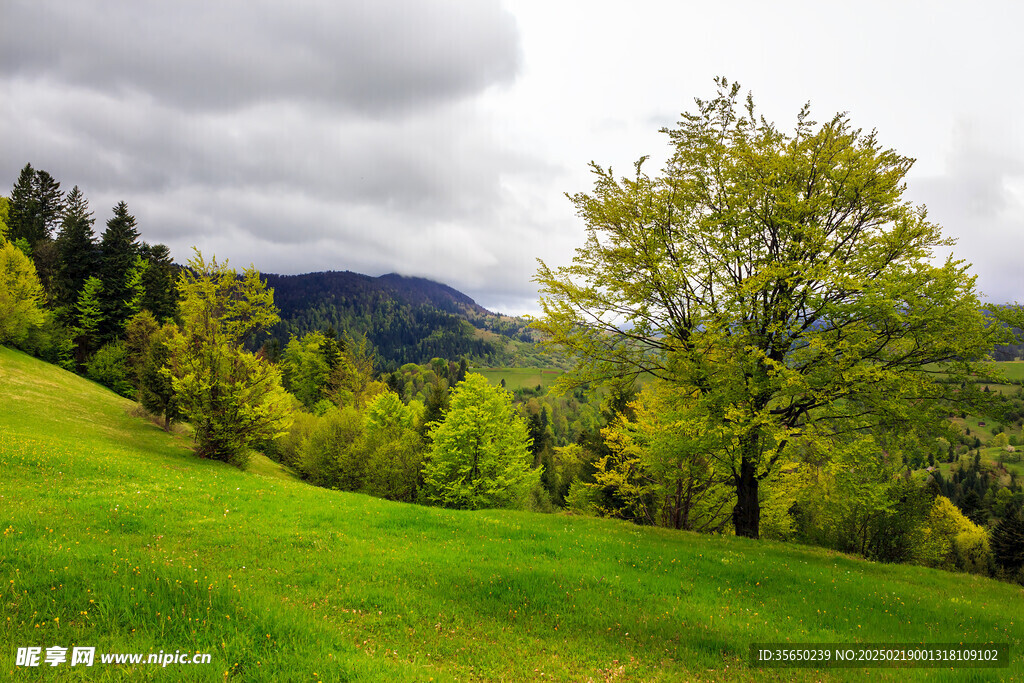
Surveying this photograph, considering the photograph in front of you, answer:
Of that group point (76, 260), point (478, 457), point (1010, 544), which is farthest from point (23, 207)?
point (1010, 544)

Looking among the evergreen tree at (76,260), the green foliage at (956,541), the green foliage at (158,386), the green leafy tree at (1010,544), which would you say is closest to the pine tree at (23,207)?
the evergreen tree at (76,260)

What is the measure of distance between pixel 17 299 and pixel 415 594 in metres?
57.9

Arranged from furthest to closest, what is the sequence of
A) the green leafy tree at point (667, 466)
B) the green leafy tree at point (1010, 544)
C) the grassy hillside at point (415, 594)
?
1. the green leafy tree at point (1010, 544)
2. the green leafy tree at point (667, 466)
3. the grassy hillside at point (415, 594)

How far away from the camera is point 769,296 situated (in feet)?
45.1

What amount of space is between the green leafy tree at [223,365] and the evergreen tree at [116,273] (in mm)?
33796

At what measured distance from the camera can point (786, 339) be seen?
12.7 metres

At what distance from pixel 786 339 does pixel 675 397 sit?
383 cm

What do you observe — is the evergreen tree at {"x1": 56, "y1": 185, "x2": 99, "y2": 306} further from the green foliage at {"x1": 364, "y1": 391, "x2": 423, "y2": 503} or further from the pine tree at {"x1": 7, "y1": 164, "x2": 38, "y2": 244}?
the green foliage at {"x1": 364, "y1": 391, "x2": 423, "y2": 503}

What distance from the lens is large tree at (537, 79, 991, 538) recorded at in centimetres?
1122

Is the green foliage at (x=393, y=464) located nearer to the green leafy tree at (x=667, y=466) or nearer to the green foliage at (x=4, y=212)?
the green leafy tree at (x=667, y=466)

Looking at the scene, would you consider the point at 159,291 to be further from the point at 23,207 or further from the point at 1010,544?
the point at 1010,544

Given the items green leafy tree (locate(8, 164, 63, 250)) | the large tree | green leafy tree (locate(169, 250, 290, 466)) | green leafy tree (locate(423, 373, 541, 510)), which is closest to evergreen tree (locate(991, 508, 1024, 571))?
green leafy tree (locate(423, 373, 541, 510))

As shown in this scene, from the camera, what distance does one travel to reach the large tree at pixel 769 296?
11.2m

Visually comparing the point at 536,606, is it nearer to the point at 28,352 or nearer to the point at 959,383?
the point at 959,383
